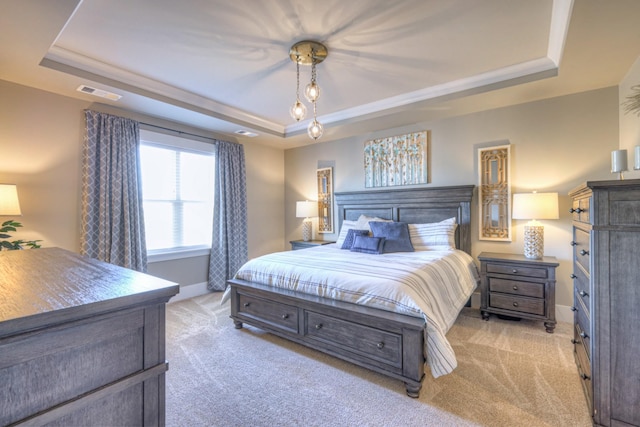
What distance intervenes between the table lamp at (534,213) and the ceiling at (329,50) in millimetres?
1124

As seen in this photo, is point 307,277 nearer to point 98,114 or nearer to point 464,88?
point 464,88

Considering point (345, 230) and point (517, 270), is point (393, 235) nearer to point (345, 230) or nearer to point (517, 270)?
point (345, 230)

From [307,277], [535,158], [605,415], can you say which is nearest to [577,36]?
[535,158]

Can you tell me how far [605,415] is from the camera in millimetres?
1579

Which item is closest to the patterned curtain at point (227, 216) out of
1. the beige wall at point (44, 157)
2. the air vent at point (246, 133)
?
the air vent at point (246, 133)

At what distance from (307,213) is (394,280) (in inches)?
116

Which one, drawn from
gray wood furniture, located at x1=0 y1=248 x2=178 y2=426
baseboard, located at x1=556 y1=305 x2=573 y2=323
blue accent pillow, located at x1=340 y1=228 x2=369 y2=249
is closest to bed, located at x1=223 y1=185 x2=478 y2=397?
blue accent pillow, located at x1=340 y1=228 x2=369 y2=249

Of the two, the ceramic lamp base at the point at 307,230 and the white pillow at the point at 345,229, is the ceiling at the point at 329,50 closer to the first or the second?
the white pillow at the point at 345,229

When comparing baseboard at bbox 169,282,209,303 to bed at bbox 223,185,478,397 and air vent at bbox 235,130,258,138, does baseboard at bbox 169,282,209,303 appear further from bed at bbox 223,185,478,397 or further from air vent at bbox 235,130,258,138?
air vent at bbox 235,130,258,138

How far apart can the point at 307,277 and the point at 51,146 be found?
10.0 feet

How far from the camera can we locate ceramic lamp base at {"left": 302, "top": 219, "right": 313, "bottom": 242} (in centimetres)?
515

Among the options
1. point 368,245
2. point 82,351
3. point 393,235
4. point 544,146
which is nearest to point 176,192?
point 368,245

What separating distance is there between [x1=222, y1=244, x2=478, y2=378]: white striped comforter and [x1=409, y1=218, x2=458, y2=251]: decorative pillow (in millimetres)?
211

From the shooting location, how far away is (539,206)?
304cm
